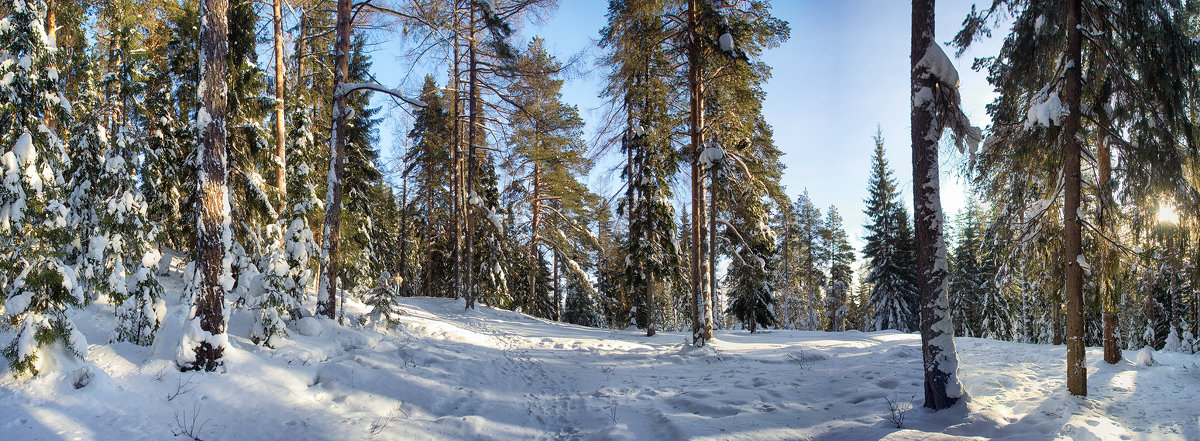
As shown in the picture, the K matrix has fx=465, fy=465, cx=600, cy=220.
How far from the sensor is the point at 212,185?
262 inches

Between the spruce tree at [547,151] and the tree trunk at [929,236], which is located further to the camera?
the spruce tree at [547,151]

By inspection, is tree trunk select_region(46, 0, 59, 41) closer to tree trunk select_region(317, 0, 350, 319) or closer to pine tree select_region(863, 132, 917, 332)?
tree trunk select_region(317, 0, 350, 319)

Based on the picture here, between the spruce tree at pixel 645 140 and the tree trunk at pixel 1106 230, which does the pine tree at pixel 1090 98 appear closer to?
the tree trunk at pixel 1106 230

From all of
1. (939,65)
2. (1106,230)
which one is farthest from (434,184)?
(1106,230)

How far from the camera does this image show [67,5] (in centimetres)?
1017

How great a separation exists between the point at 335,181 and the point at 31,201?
4.24m

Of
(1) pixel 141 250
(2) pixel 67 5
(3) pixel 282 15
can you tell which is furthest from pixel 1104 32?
(2) pixel 67 5

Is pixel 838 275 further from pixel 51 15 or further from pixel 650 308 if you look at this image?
pixel 51 15

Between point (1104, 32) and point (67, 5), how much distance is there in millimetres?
20295

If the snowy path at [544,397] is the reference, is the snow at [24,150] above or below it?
above

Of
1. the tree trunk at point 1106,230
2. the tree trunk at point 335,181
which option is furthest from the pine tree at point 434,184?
the tree trunk at point 1106,230

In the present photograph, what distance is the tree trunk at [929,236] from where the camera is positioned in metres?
5.61

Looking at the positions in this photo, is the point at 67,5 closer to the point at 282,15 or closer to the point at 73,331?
the point at 282,15

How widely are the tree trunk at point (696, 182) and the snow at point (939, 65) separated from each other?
6039 millimetres
